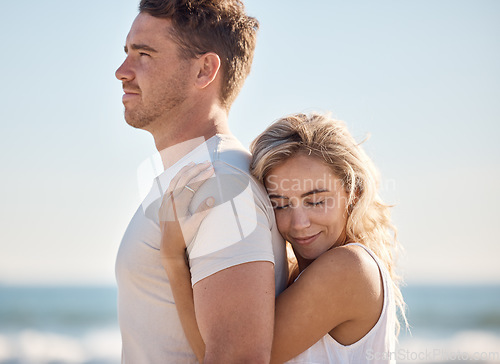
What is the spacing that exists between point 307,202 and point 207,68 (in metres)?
0.80

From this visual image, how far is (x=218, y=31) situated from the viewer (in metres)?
2.76

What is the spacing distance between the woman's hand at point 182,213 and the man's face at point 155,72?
0.57 meters

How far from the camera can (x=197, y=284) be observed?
6.59ft

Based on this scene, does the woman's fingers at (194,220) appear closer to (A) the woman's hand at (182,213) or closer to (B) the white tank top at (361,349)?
(A) the woman's hand at (182,213)

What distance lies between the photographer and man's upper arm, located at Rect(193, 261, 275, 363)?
191 centimetres

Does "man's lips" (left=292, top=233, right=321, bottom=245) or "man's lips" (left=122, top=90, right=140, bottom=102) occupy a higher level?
"man's lips" (left=122, top=90, right=140, bottom=102)

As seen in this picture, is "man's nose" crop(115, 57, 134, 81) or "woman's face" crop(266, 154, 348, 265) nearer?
"woman's face" crop(266, 154, 348, 265)

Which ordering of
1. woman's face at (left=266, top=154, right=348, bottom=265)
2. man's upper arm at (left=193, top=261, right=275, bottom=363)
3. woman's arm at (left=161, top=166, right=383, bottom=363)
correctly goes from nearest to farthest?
man's upper arm at (left=193, top=261, right=275, bottom=363), woman's arm at (left=161, top=166, right=383, bottom=363), woman's face at (left=266, top=154, right=348, bottom=265)

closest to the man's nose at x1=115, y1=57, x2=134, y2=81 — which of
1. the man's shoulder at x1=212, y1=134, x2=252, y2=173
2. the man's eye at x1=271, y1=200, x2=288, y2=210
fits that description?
the man's shoulder at x1=212, y1=134, x2=252, y2=173

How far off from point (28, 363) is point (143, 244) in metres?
14.0

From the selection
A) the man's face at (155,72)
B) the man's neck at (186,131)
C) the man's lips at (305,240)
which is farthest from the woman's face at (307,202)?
the man's face at (155,72)

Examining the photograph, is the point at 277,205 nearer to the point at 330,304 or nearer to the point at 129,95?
the point at 330,304

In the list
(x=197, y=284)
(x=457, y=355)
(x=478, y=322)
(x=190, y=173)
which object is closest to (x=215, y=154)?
(x=190, y=173)

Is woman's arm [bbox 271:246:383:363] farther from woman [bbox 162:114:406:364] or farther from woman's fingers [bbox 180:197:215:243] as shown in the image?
woman's fingers [bbox 180:197:215:243]
